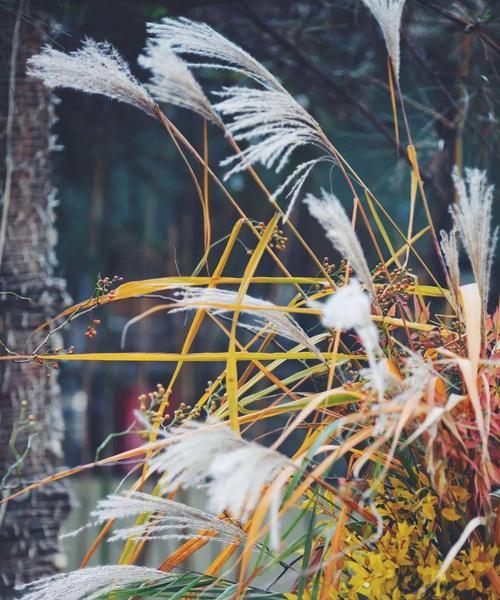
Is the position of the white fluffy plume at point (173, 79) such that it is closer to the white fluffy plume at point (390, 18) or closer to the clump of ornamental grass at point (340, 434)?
the clump of ornamental grass at point (340, 434)

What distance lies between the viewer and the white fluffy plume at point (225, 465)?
0.67 meters

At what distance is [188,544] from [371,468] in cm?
25

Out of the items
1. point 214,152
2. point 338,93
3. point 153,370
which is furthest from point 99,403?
point 338,93

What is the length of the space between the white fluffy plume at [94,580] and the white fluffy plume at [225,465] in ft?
0.74

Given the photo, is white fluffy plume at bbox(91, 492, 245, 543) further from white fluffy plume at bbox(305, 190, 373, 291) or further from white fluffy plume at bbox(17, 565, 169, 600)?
white fluffy plume at bbox(305, 190, 373, 291)

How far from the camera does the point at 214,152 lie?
342cm

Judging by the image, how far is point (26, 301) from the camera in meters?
1.68

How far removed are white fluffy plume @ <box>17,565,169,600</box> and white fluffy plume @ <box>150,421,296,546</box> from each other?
8.9 inches

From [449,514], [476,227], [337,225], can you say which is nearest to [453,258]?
[476,227]

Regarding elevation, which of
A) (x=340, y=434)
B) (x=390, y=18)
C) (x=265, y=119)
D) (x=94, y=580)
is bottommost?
(x=94, y=580)

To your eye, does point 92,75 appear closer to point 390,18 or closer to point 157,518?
point 390,18

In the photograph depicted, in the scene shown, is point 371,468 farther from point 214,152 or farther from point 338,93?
point 214,152

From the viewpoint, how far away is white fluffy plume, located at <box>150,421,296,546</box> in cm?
67

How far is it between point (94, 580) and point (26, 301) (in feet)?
2.81
